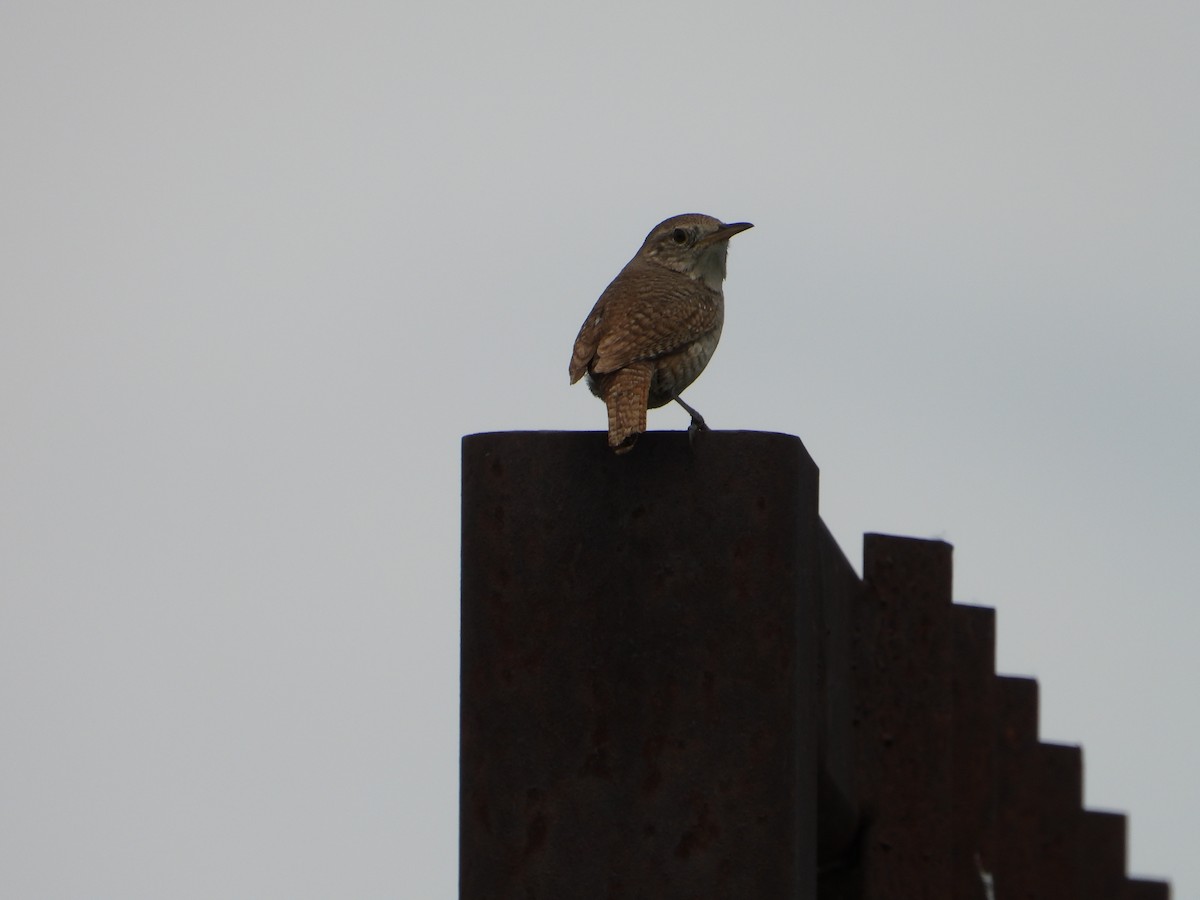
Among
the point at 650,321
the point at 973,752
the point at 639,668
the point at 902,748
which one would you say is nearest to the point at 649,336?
the point at 650,321

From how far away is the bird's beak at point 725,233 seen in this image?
7.50 metres

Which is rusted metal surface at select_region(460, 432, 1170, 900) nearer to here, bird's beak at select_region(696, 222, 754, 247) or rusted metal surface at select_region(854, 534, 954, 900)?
rusted metal surface at select_region(854, 534, 954, 900)

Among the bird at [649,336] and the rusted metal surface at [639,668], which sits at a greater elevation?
the bird at [649,336]

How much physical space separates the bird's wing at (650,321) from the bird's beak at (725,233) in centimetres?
94

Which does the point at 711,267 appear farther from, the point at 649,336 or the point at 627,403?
the point at 627,403

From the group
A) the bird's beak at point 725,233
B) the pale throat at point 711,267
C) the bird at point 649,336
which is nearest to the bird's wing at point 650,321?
the bird at point 649,336

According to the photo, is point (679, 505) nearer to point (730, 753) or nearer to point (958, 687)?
point (730, 753)

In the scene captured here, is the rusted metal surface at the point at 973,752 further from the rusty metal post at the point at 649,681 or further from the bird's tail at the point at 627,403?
the rusty metal post at the point at 649,681

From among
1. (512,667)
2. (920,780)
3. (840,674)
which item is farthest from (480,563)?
(920,780)

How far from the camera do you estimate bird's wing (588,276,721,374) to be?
5586 millimetres

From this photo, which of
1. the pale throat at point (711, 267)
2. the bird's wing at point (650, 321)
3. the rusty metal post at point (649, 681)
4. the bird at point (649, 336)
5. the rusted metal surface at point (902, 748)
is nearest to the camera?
the rusty metal post at point (649, 681)

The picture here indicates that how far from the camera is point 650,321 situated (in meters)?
5.80

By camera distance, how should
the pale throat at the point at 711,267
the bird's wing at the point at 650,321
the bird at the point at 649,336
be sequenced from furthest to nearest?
the pale throat at the point at 711,267, the bird's wing at the point at 650,321, the bird at the point at 649,336

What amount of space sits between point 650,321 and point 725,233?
1.82 meters
